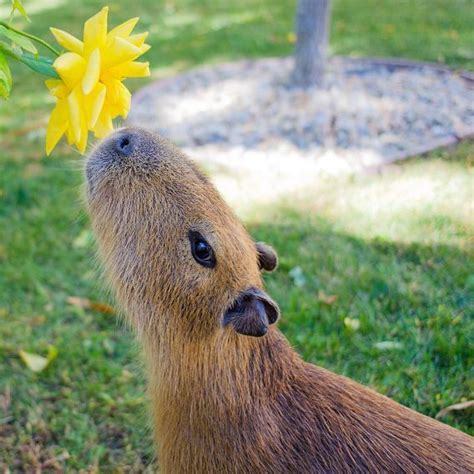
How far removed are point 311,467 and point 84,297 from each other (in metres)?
2.07

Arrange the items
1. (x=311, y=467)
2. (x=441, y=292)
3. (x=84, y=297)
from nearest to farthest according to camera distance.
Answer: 1. (x=311, y=467)
2. (x=441, y=292)
3. (x=84, y=297)

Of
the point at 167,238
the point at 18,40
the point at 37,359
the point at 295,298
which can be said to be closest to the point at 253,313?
the point at 167,238

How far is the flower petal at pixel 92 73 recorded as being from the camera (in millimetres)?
1263

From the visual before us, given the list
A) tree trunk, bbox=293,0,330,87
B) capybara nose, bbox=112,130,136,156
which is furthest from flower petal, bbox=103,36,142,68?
tree trunk, bbox=293,0,330,87

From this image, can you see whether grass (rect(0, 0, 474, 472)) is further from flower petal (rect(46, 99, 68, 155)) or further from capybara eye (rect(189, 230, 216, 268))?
flower petal (rect(46, 99, 68, 155))

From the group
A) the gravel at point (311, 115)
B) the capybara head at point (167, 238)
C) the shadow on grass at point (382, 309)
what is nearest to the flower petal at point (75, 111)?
the capybara head at point (167, 238)

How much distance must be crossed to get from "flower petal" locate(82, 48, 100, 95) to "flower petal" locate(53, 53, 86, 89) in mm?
52

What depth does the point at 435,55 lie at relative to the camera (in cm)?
648

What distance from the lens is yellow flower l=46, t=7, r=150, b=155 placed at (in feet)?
4.30

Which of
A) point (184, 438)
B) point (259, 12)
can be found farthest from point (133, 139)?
point (259, 12)

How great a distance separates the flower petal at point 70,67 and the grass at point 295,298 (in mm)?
940

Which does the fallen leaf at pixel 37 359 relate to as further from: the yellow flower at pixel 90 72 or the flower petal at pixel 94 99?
the flower petal at pixel 94 99

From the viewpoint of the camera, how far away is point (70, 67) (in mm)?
1329

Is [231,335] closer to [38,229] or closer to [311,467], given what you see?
[311,467]
